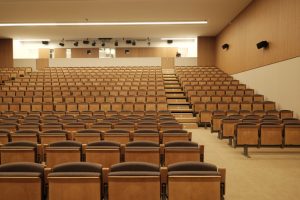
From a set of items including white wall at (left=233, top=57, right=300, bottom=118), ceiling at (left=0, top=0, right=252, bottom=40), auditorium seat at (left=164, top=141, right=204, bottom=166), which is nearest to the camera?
auditorium seat at (left=164, top=141, right=204, bottom=166)

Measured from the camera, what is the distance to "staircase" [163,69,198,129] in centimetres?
980

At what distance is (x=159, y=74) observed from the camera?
1499 centimetres

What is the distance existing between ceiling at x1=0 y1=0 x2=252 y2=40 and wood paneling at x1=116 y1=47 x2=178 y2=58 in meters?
3.29

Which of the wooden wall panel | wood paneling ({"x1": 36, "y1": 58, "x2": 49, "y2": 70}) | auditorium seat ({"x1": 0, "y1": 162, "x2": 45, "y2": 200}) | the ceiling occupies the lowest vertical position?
auditorium seat ({"x1": 0, "y1": 162, "x2": 45, "y2": 200})

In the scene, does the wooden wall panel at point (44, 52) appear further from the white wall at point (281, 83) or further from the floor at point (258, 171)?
the floor at point (258, 171)

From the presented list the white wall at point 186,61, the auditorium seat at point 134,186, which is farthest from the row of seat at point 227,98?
A: the auditorium seat at point 134,186

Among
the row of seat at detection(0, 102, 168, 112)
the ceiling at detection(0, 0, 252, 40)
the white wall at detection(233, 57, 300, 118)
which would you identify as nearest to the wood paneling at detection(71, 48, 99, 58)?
the ceiling at detection(0, 0, 252, 40)

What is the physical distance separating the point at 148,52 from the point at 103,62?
3.73 metres

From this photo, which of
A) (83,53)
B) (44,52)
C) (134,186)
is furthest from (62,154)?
(44,52)

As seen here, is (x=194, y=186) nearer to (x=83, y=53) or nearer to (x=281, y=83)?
(x=281, y=83)

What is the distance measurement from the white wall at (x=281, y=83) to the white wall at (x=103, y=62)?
25.3ft

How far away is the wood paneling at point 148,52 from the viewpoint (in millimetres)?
20391

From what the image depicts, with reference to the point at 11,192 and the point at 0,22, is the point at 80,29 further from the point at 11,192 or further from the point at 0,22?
the point at 11,192

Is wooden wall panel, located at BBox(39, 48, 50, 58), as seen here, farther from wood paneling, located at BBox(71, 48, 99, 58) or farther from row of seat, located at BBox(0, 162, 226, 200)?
row of seat, located at BBox(0, 162, 226, 200)
